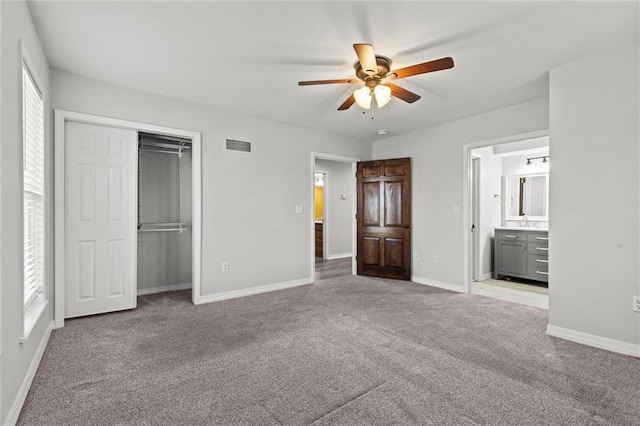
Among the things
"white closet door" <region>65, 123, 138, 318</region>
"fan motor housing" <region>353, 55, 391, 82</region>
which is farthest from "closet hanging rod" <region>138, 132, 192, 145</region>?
"fan motor housing" <region>353, 55, 391, 82</region>

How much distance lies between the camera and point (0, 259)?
1594mm

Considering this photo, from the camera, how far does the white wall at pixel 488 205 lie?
5.48 meters

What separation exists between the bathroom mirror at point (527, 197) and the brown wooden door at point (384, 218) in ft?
6.86

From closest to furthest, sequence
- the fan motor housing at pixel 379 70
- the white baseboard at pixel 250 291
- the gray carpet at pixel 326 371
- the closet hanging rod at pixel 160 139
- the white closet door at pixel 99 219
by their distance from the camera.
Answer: the gray carpet at pixel 326 371 < the fan motor housing at pixel 379 70 < the white closet door at pixel 99 219 < the white baseboard at pixel 250 291 < the closet hanging rod at pixel 160 139

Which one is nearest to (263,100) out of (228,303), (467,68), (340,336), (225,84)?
(225,84)

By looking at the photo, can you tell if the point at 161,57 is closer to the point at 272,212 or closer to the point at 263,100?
the point at 263,100

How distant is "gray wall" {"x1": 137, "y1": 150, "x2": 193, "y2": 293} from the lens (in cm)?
453

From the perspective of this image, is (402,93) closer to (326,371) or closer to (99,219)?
(326,371)

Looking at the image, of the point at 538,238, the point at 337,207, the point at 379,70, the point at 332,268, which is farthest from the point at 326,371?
the point at 337,207

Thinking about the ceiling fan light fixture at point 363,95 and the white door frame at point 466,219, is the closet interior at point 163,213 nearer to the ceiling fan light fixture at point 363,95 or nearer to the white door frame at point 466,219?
the ceiling fan light fixture at point 363,95

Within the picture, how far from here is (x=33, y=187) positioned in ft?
8.34

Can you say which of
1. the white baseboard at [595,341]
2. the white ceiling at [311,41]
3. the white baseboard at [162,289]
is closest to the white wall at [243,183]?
the white ceiling at [311,41]

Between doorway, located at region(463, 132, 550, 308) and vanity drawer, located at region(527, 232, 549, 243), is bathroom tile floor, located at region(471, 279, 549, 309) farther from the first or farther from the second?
vanity drawer, located at region(527, 232, 549, 243)

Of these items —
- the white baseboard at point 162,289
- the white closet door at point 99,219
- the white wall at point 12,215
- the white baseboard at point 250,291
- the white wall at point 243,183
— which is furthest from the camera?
the white baseboard at point 162,289
